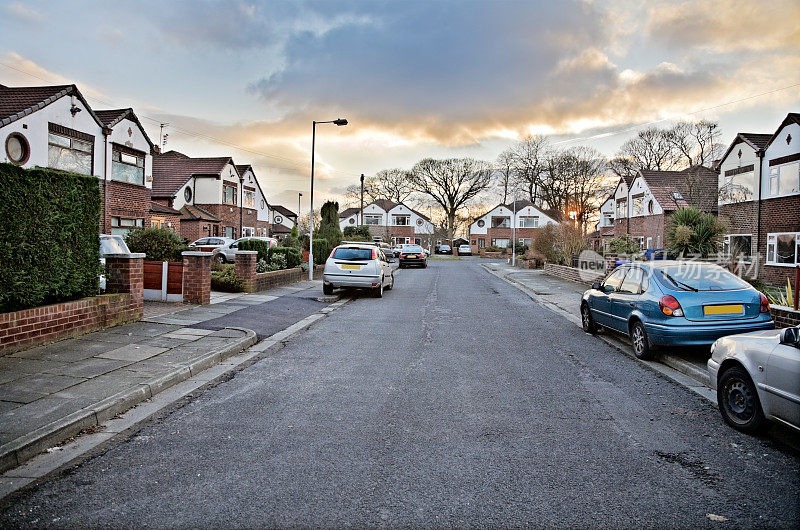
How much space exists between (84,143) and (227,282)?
13.0m

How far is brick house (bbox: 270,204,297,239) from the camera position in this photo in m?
80.2

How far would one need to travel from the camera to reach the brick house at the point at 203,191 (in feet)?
124

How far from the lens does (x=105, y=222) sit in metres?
23.9

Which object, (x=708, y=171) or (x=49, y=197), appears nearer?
(x=49, y=197)

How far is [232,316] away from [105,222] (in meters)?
16.5

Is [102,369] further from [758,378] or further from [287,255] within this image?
[287,255]

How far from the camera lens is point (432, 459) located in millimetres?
4035

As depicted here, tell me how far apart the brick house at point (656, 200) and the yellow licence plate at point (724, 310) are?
24.7 metres

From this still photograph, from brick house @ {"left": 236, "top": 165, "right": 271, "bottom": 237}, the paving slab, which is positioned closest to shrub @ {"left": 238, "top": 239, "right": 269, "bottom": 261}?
the paving slab

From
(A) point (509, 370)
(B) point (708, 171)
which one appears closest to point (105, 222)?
(A) point (509, 370)

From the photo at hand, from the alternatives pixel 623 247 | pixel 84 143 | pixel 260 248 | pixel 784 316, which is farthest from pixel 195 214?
pixel 784 316

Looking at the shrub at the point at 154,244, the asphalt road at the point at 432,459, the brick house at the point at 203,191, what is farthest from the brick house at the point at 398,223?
the asphalt road at the point at 432,459

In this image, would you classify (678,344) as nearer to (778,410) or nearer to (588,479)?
(778,410)

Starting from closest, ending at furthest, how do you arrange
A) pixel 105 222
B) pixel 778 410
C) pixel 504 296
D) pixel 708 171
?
1. pixel 778 410
2. pixel 504 296
3. pixel 105 222
4. pixel 708 171
